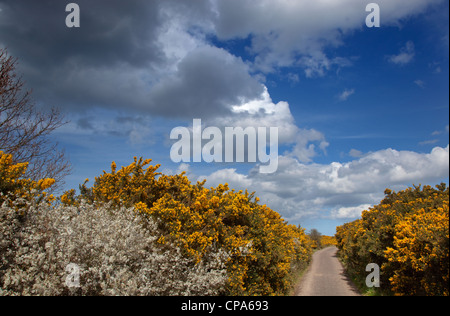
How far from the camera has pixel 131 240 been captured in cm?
806

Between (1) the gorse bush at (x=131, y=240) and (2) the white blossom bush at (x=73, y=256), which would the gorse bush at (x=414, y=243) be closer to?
(1) the gorse bush at (x=131, y=240)

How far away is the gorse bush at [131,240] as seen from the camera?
7.23 meters

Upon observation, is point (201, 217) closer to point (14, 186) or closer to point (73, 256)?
point (73, 256)

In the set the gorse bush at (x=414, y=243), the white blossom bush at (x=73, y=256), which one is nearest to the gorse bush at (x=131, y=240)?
the white blossom bush at (x=73, y=256)

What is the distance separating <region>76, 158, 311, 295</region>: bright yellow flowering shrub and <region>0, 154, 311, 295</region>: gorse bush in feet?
0.12

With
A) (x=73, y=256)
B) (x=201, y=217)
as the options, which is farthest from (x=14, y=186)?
(x=201, y=217)

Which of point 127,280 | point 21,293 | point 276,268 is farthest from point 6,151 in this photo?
point 276,268

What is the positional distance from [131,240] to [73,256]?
135 centimetres

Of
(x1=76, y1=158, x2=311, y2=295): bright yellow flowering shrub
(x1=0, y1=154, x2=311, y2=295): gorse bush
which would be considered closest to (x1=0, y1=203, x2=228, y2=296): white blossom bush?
(x1=0, y1=154, x2=311, y2=295): gorse bush

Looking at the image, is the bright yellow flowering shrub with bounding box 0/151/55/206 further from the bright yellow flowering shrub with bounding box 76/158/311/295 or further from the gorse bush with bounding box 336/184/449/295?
the gorse bush with bounding box 336/184/449/295

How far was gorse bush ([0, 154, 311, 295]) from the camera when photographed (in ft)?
23.7

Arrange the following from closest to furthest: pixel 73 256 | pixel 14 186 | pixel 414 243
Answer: pixel 73 256, pixel 14 186, pixel 414 243

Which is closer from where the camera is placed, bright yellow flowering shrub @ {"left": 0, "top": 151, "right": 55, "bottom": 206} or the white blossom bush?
the white blossom bush

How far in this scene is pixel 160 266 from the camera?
29.0ft
